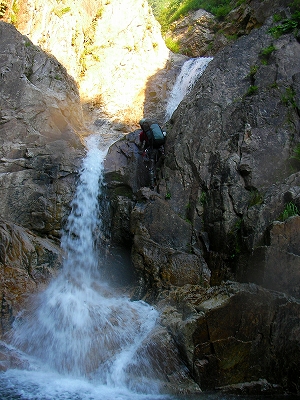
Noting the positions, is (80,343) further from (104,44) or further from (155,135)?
(104,44)

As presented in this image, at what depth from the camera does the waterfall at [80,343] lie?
6.16 meters

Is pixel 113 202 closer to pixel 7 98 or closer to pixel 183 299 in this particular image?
pixel 183 299

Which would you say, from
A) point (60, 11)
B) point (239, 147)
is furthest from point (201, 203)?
point (60, 11)

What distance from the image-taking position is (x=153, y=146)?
11.8m

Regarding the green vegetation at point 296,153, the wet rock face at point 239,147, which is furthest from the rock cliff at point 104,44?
the green vegetation at point 296,153

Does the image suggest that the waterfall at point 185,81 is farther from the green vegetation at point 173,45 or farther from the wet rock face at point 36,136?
the wet rock face at point 36,136

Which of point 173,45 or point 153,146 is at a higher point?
point 173,45

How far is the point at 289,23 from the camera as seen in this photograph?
13.0 meters

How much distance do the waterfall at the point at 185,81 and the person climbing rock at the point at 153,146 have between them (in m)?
4.19

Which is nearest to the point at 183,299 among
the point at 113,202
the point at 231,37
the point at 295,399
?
the point at 295,399

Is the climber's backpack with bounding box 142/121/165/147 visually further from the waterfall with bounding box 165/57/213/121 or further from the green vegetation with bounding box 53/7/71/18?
the green vegetation with bounding box 53/7/71/18

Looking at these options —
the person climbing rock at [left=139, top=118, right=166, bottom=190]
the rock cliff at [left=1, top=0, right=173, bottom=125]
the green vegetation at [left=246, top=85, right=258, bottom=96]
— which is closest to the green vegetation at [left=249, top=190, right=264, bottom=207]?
the person climbing rock at [left=139, top=118, right=166, bottom=190]

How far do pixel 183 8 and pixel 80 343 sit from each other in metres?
23.4

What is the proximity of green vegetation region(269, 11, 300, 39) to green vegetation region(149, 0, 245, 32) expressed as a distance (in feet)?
18.2
